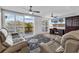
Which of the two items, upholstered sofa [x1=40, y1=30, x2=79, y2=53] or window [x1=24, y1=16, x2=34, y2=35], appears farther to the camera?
window [x1=24, y1=16, x2=34, y2=35]

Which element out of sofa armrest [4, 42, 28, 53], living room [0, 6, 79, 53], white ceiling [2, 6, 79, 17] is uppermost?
white ceiling [2, 6, 79, 17]

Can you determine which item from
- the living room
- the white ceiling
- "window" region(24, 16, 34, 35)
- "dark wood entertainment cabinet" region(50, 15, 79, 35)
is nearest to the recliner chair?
the living room

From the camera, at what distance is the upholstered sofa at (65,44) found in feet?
4.99

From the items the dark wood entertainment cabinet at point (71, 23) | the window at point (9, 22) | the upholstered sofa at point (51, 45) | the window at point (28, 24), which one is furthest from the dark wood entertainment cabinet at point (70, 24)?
the window at point (9, 22)

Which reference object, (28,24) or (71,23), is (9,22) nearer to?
(28,24)

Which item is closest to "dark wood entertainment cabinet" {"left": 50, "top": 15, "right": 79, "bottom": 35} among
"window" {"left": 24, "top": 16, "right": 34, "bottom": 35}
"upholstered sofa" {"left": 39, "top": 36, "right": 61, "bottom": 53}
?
"upholstered sofa" {"left": 39, "top": 36, "right": 61, "bottom": 53}

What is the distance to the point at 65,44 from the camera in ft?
5.13

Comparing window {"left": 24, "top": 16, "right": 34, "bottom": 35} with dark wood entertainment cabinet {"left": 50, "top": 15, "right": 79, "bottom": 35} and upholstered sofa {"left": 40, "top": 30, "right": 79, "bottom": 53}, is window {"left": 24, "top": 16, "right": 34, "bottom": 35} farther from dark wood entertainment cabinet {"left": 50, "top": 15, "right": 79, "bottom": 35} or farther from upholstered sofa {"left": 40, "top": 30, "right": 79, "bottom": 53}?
dark wood entertainment cabinet {"left": 50, "top": 15, "right": 79, "bottom": 35}

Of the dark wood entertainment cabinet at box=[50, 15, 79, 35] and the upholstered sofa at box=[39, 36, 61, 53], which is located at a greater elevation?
the dark wood entertainment cabinet at box=[50, 15, 79, 35]

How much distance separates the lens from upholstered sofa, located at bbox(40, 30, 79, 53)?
152 centimetres

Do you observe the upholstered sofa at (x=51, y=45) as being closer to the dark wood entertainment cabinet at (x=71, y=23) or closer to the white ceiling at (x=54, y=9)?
the dark wood entertainment cabinet at (x=71, y=23)

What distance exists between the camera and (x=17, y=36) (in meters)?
1.65

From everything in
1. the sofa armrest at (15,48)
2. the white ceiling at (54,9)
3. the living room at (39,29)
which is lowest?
the sofa armrest at (15,48)
